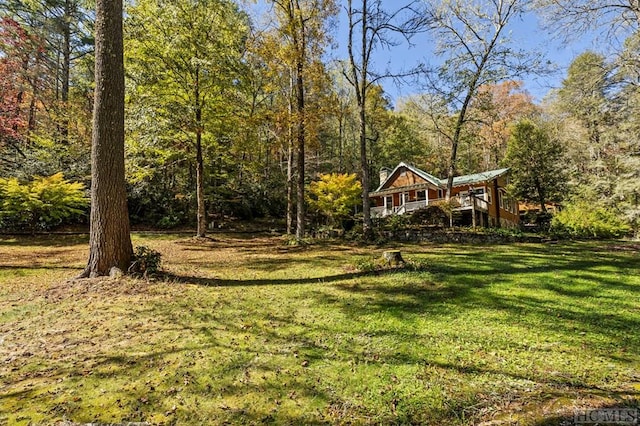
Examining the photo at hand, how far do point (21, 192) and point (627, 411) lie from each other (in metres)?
15.9

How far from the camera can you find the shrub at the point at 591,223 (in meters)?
17.0

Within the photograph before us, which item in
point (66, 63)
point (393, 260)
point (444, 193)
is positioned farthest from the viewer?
point (444, 193)

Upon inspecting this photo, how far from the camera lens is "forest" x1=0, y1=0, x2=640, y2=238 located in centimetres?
1096

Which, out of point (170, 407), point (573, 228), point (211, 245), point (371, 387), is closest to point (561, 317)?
point (371, 387)

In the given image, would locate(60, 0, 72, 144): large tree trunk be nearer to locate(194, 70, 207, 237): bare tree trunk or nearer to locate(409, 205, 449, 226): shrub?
locate(194, 70, 207, 237): bare tree trunk

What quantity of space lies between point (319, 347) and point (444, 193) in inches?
886

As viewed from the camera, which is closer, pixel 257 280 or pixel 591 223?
pixel 257 280

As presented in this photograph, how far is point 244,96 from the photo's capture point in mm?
13594

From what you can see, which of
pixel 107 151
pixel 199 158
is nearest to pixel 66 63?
pixel 199 158

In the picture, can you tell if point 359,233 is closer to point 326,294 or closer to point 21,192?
point 326,294

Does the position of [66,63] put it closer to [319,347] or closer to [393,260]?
[393,260]

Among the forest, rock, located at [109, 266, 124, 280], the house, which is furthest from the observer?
the house

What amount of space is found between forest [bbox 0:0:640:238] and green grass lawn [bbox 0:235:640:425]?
6381mm

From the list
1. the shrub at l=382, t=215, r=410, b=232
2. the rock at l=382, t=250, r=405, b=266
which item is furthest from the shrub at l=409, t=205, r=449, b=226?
the rock at l=382, t=250, r=405, b=266
